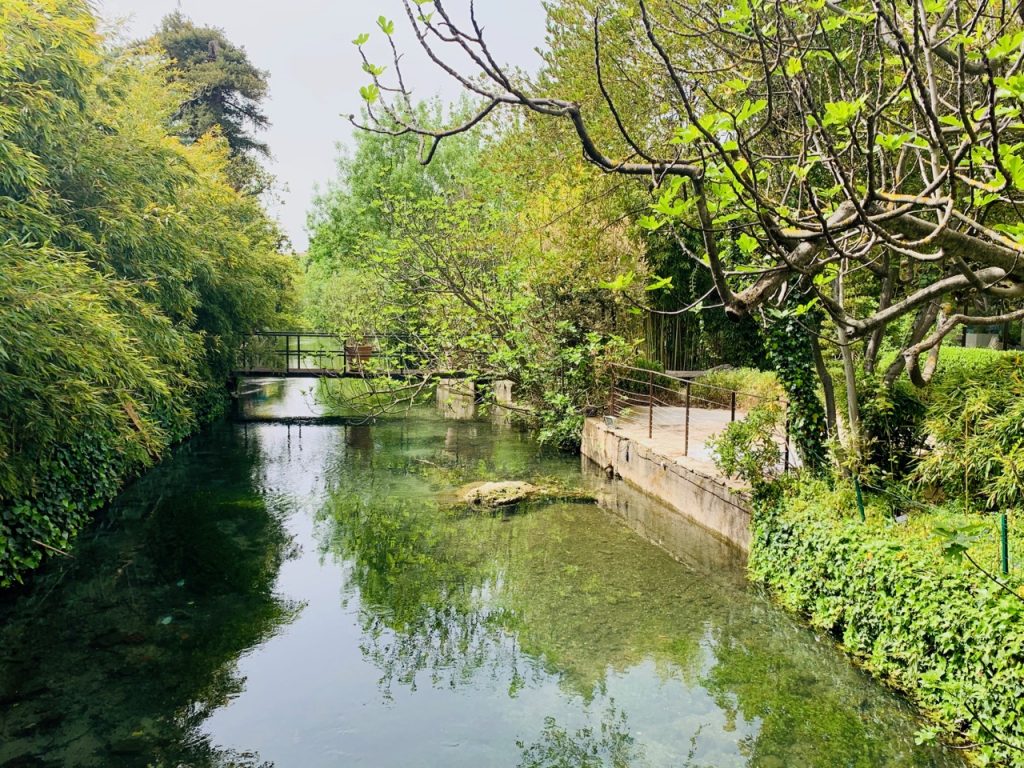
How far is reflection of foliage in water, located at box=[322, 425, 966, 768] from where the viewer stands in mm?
5324

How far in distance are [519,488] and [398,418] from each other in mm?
A: 10362

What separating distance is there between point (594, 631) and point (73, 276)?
19.8ft

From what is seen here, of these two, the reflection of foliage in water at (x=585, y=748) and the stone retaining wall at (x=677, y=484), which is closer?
the reflection of foliage in water at (x=585, y=748)

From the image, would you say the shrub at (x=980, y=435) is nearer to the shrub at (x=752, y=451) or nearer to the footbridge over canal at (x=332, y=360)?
the shrub at (x=752, y=451)

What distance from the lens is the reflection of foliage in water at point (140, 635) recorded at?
5.28m

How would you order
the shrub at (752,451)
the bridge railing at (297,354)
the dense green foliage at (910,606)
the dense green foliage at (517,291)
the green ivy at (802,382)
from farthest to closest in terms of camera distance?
the bridge railing at (297,354) < the dense green foliage at (517,291) < the shrub at (752,451) < the green ivy at (802,382) < the dense green foliage at (910,606)

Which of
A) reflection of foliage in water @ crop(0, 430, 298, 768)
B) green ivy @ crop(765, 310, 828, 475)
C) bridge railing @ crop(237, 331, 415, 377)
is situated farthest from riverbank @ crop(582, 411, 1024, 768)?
bridge railing @ crop(237, 331, 415, 377)

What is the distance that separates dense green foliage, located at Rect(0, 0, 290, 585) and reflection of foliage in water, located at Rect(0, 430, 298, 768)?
70cm

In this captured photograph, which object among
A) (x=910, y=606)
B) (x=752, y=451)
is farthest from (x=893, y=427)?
(x=910, y=606)

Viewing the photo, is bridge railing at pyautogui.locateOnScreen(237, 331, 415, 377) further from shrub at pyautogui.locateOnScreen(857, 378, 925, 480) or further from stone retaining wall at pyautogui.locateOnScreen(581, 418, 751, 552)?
shrub at pyautogui.locateOnScreen(857, 378, 925, 480)

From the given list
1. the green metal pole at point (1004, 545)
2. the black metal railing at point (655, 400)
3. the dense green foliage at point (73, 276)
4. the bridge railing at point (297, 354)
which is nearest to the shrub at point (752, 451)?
the green metal pole at point (1004, 545)

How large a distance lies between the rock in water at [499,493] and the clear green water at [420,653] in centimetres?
49

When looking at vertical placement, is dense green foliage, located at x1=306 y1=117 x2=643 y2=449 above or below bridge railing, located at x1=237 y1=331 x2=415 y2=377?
above

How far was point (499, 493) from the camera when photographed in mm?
11508
